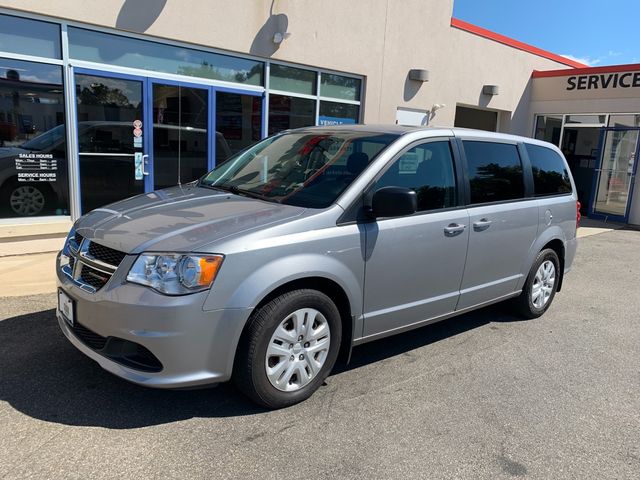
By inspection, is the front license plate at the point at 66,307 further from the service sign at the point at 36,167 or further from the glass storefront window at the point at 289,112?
the glass storefront window at the point at 289,112

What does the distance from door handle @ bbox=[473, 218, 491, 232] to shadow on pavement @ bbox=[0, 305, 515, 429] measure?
1.24 m

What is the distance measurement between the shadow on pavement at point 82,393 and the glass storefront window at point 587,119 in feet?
40.6

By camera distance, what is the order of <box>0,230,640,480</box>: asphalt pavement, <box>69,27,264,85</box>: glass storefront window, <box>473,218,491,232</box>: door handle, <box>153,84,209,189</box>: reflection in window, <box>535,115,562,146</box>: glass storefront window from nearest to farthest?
<box>0,230,640,480</box>: asphalt pavement < <box>473,218,491,232</box>: door handle < <box>69,27,264,85</box>: glass storefront window < <box>153,84,209,189</box>: reflection in window < <box>535,115,562,146</box>: glass storefront window

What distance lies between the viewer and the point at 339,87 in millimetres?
10352

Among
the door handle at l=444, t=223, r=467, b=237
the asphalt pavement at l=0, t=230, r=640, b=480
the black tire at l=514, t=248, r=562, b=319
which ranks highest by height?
the door handle at l=444, t=223, r=467, b=237

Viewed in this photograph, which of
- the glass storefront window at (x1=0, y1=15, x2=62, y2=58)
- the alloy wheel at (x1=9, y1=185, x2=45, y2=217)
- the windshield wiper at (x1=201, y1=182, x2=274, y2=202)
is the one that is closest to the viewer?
the windshield wiper at (x1=201, y1=182, x2=274, y2=202)

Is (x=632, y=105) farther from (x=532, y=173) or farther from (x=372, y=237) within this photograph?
(x=372, y=237)

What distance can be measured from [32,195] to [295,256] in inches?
206

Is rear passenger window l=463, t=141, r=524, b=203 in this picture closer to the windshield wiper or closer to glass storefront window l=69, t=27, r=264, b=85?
the windshield wiper

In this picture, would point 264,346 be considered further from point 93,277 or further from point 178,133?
point 178,133

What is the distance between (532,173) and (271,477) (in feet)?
12.6

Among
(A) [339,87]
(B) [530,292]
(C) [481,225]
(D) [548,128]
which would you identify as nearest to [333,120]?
(A) [339,87]

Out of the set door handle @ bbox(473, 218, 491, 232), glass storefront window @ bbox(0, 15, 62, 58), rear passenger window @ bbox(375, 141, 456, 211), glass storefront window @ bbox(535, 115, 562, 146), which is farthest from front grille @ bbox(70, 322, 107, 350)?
glass storefront window @ bbox(535, 115, 562, 146)

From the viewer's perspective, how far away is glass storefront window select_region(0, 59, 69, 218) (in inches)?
260
